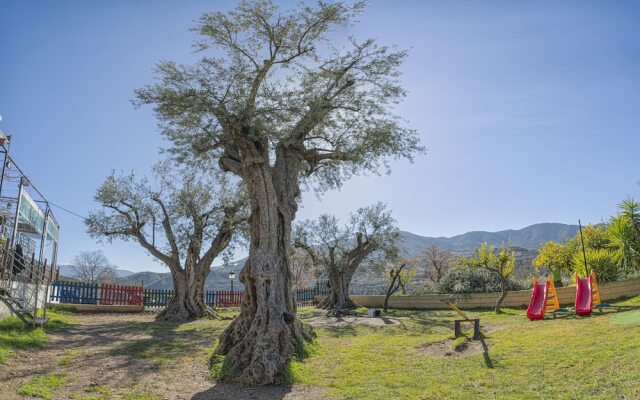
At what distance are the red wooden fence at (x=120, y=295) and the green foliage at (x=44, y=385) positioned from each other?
764 inches

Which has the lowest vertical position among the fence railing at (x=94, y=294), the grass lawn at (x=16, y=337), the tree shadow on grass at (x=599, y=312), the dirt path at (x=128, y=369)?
the dirt path at (x=128, y=369)

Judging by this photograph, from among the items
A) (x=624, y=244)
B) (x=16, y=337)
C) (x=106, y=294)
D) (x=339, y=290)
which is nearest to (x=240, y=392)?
(x=16, y=337)

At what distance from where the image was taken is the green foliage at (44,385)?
265 inches

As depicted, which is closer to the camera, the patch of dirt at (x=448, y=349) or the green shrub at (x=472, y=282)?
the patch of dirt at (x=448, y=349)

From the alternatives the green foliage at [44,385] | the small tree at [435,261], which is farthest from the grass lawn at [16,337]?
the small tree at [435,261]

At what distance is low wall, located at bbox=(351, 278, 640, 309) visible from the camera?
49.6ft

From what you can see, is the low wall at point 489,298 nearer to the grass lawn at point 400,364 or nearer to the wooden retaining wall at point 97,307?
the grass lawn at point 400,364

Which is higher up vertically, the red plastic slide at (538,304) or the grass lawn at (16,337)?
the red plastic slide at (538,304)

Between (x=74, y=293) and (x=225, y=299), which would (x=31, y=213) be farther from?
(x=225, y=299)

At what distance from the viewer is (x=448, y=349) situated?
32.5 feet

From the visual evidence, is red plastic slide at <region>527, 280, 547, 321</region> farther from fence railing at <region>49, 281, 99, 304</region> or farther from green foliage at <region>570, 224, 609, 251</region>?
fence railing at <region>49, 281, 99, 304</region>

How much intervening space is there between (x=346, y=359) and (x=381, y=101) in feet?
24.6

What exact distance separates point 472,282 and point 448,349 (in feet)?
40.1

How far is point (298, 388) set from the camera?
783 centimetres
